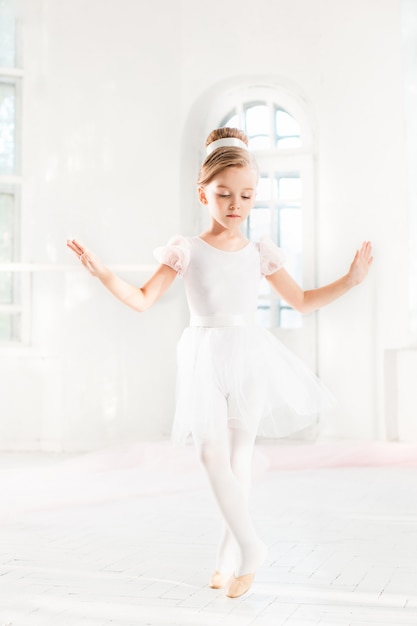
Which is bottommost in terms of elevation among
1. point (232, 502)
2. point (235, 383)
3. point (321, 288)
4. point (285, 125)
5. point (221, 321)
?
point (232, 502)

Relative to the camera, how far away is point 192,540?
317 cm

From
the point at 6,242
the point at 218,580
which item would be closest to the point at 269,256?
the point at 218,580

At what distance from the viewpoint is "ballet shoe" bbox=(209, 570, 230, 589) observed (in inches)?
99.4

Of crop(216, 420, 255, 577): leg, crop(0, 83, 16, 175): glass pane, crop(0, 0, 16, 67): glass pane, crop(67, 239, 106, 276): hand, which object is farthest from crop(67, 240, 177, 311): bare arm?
crop(0, 0, 16, 67): glass pane

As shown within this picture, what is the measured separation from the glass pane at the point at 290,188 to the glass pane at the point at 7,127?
1807mm

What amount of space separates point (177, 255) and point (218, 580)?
90 cm

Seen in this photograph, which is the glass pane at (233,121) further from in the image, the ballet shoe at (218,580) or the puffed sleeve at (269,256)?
the ballet shoe at (218,580)

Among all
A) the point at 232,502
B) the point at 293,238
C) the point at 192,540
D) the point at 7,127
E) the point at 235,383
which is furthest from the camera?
the point at 7,127

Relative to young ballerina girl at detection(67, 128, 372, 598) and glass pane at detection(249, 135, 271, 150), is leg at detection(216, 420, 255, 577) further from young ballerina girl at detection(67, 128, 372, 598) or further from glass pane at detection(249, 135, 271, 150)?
glass pane at detection(249, 135, 271, 150)

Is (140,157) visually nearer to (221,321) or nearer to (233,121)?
(233,121)

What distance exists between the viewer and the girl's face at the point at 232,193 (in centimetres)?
255

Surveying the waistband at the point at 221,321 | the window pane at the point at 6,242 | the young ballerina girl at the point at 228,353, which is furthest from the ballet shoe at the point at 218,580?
the window pane at the point at 6,242

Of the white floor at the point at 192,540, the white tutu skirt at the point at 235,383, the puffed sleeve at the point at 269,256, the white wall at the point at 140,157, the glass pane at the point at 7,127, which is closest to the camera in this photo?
the white floor at the point at 192,540

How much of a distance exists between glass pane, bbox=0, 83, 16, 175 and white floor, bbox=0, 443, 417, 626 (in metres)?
2.12
